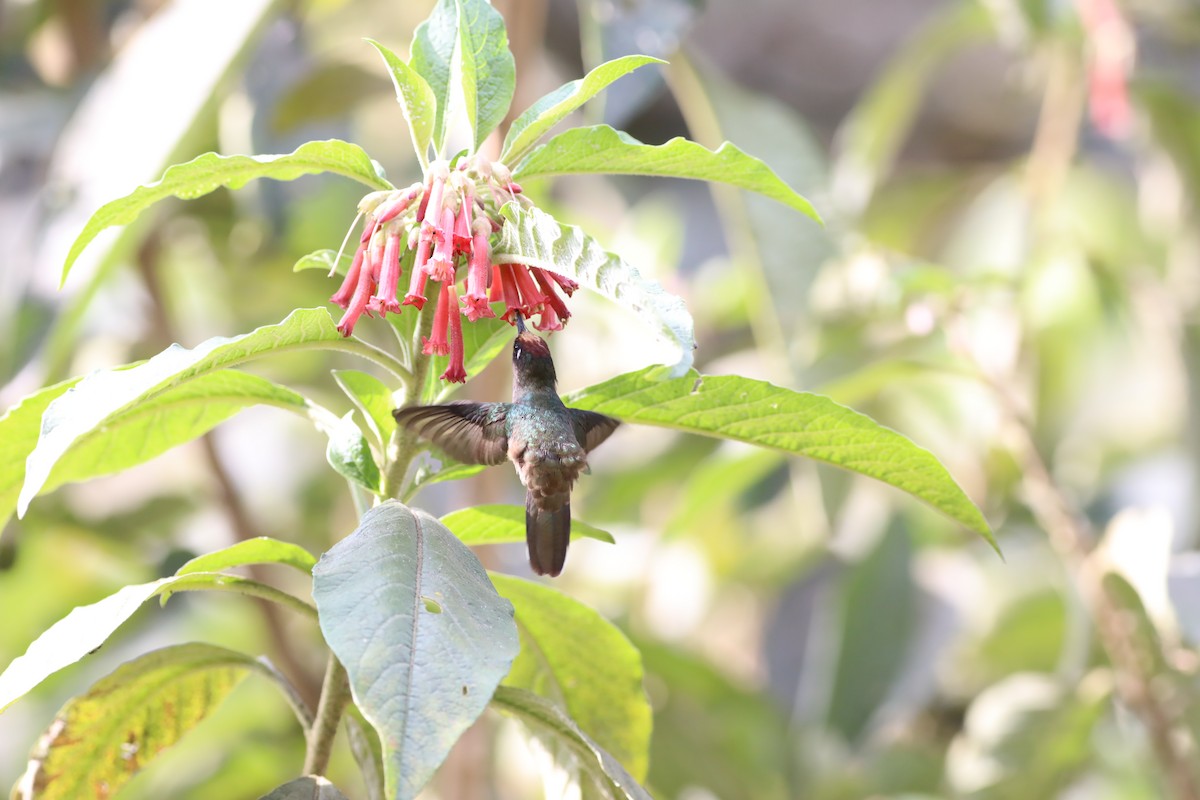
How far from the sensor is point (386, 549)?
1.87 ft

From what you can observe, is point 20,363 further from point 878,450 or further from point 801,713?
point 801,713

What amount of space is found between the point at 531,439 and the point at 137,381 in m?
0.22

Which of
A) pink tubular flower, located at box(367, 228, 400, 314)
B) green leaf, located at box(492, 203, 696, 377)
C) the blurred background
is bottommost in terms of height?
the blurred background

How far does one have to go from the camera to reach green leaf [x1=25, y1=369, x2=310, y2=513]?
2.30 ft

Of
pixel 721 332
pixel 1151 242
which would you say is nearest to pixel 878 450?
pixel 721 332

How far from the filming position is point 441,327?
2.02ft

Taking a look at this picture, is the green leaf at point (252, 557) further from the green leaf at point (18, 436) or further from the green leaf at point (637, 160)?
the green leaf at point (637, 160)

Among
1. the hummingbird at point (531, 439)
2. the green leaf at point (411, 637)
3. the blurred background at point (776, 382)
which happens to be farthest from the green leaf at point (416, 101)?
the blurred background at point (776, 382)

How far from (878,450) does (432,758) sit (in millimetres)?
316

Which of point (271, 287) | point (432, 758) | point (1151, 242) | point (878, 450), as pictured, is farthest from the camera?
point (1151, 242)

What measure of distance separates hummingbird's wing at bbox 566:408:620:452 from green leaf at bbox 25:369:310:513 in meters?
0.16

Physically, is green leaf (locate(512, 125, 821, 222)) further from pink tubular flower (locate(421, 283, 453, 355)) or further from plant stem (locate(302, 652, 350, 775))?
plant stem (locate(302, 652, 350, 775))

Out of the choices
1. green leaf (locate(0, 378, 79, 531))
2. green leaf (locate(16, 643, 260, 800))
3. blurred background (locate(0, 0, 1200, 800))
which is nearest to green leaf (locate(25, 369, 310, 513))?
green leaf (locate(0, 378, 79, 531))

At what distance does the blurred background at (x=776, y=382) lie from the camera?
129 centimetres
